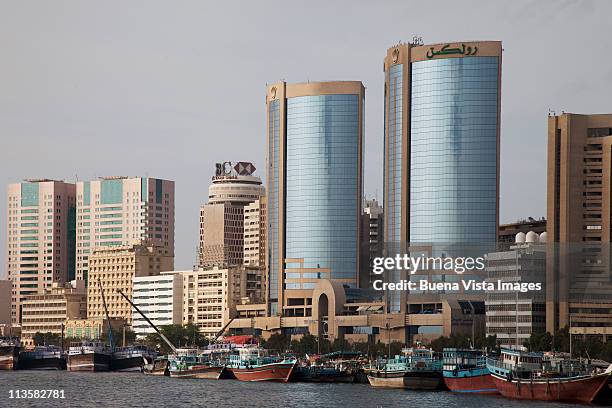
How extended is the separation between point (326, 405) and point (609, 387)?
36.5 meters

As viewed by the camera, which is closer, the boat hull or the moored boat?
the boat hull

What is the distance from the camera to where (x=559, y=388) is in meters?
182

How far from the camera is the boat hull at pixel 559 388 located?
178 metres

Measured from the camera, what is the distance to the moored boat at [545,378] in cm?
17938

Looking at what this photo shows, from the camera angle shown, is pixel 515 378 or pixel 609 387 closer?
pixel 609 387

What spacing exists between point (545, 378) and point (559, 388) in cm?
360

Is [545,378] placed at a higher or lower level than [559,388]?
higher

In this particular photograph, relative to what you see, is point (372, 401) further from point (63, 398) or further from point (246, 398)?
point (63, 398)

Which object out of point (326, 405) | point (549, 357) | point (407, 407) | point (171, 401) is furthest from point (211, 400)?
point (549, 357)

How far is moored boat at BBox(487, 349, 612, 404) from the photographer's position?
179 m

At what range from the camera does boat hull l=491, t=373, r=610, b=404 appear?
178 metres

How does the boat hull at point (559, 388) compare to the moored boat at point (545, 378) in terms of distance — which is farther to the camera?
the moored boat at point (545, 378)

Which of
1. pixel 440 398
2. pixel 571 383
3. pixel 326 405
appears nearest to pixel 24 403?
pixel 326 405

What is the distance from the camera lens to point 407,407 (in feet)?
588
